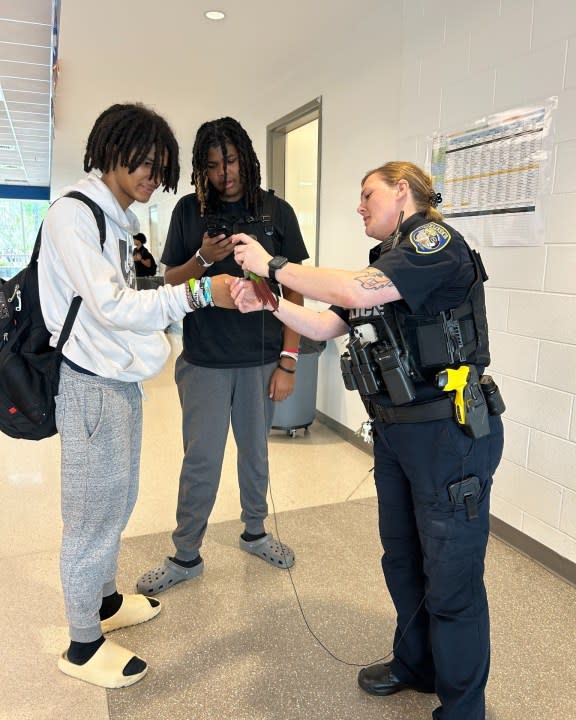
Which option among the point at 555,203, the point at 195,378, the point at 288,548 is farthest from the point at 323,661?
the point at 555,203

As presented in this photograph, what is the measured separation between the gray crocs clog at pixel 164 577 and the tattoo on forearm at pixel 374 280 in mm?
1502

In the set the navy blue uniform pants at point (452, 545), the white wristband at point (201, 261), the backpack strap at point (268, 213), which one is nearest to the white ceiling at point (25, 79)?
the backpack strap at point (268, 213)

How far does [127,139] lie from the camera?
1.50 m

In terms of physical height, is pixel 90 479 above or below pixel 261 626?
above

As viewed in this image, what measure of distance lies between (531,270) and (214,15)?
2.52 m

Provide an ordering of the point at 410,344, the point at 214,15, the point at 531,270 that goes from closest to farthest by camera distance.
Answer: the point at 410,344, the point at 531,270, the point at 214,15

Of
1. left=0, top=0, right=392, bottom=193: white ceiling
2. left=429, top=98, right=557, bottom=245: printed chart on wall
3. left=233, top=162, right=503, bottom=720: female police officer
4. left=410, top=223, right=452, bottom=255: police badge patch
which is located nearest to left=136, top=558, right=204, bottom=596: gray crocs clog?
left=233, top=162, right=503, bottom=720: female police officer

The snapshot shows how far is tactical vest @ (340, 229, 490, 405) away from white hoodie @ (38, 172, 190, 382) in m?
0.51

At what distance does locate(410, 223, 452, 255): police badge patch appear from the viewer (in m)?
1.27

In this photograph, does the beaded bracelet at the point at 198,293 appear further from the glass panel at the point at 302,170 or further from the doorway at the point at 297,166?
the glass panel at the point at 302,170

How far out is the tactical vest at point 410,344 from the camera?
4.33 feet

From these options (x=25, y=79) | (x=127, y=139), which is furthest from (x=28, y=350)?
(x=25, y=79)

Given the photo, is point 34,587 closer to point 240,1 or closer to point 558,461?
point 558,461

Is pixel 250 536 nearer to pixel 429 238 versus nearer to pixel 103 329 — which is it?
pixel 103 329
